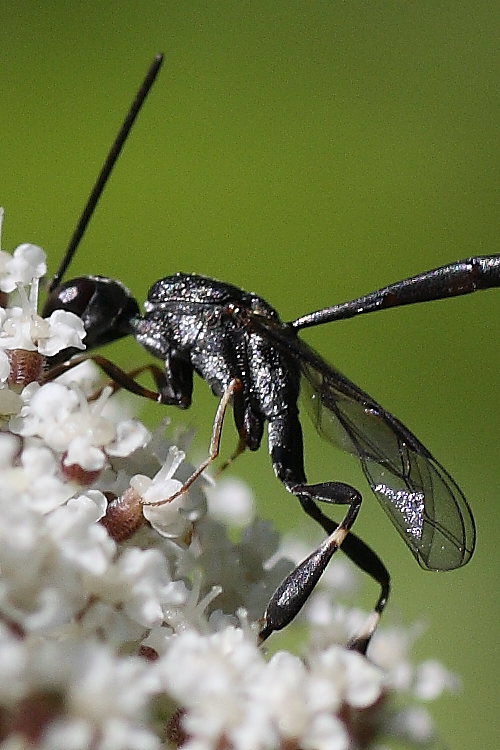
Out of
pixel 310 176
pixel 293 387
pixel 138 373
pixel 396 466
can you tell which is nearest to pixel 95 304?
pixel 138 373

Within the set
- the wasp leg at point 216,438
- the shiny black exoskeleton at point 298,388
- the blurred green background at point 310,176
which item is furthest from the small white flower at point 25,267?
the blurred green background at point 310,176

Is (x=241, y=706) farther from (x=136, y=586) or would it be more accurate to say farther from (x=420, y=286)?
(x=420, y=286)

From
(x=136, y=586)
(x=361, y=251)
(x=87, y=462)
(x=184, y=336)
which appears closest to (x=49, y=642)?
(x=136, y=586)

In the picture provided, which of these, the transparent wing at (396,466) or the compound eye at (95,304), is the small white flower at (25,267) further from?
the transparent wing at (396,466)

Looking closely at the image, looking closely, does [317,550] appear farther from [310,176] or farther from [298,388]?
[310,176]

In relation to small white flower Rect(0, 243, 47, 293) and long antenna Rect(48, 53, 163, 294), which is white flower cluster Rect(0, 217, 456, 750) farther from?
long antenna Rect(48, 53, 163, 294)

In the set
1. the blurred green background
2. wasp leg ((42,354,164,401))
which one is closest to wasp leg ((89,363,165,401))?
wasp leg ((42,354,164,401))
